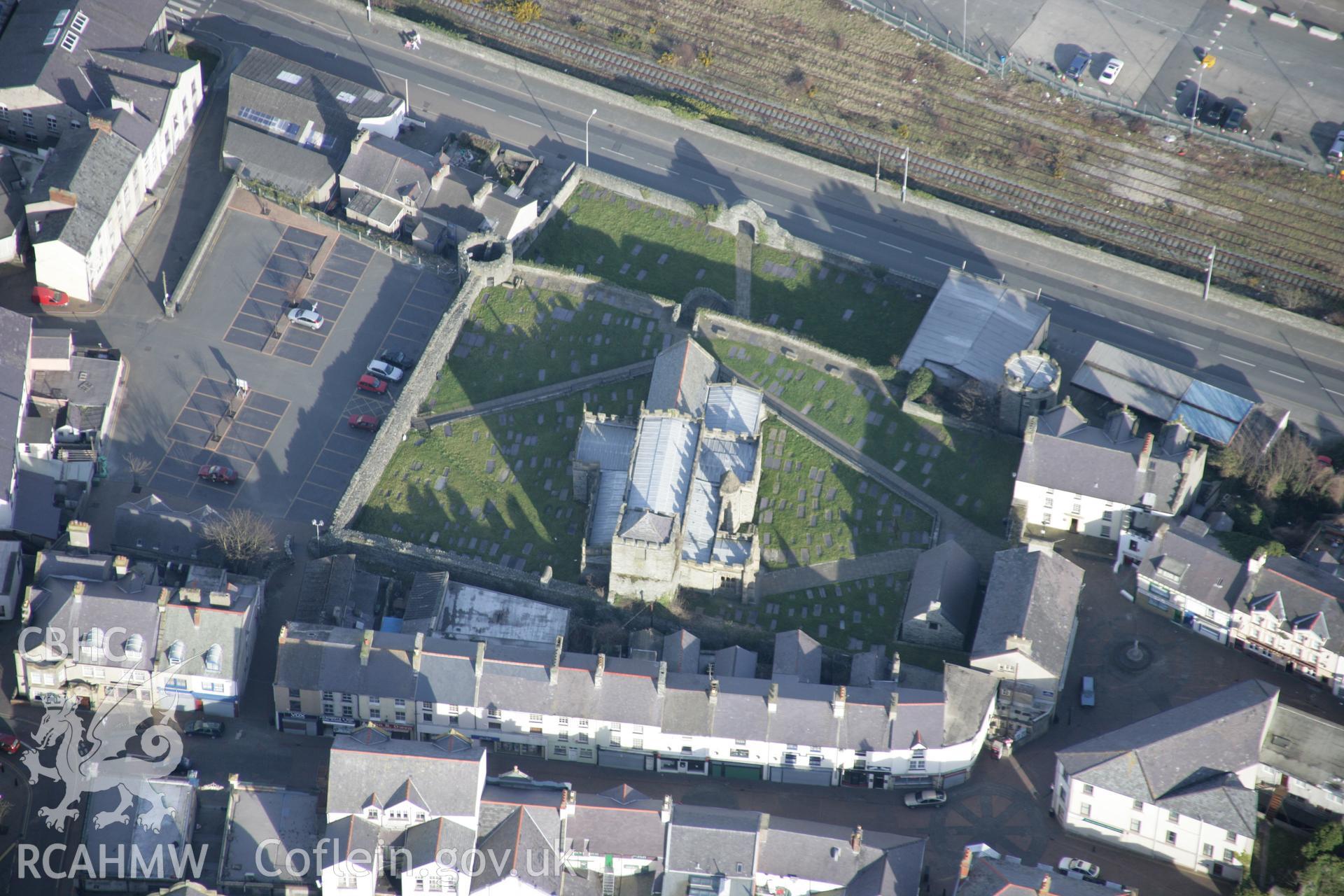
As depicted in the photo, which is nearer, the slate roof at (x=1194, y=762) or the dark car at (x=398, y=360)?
the slate roof at (x=1194, y=762)

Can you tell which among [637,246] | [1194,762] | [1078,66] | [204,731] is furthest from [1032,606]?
[1078,66]

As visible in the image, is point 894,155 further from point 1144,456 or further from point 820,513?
point 1144,456

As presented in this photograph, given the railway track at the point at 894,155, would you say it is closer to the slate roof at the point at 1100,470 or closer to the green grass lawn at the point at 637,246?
the green grass lawn at the point at 637,246

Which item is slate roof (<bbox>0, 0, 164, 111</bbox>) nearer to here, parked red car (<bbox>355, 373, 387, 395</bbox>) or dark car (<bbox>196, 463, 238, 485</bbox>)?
parked red car (<bbox>355, 373, 387, 395</bbox>)

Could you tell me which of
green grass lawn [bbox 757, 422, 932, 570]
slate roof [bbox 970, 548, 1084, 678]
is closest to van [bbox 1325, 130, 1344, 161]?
slate roof [bbox 970, 548, 1084, 678]

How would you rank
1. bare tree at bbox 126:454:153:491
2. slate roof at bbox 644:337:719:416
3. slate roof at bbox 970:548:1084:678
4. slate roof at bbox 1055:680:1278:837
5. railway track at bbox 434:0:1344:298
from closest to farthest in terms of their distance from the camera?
slate roof at bbox 1055:680:1278:837, slate roof at bbox 970:548:1084:678, slate roof at bbox 644:337:719:416, bare tree at bbox 126:454:153:491, railway track at bbox 434:0:1344:298

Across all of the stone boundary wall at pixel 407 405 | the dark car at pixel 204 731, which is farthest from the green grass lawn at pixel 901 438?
the dark car at pixel 204 731

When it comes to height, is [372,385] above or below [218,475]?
above
